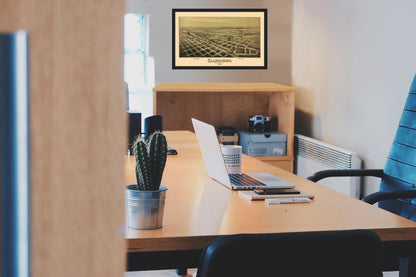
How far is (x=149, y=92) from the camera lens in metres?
4.96

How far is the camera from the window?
4918mm

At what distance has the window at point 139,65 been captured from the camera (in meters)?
4.92

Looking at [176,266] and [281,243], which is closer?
[281,243]

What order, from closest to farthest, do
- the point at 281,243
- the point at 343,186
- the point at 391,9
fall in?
1. the point at 281,243
2. the point at 391,9
3. the point at 343,186

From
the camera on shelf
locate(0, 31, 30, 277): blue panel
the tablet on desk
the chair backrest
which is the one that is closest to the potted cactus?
the tablet on desk

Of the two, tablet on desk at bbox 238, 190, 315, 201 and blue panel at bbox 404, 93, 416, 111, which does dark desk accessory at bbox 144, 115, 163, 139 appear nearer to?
tablet on desk at bbox 238, 190, 315, 201

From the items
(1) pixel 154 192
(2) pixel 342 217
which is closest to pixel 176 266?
(1) pixel 154 192

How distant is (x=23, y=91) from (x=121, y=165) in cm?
7

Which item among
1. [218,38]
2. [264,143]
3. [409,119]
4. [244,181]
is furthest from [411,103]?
[218,38]

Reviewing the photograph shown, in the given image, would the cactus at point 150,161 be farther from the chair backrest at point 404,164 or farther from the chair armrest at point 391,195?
the chair backrest at point 404,164

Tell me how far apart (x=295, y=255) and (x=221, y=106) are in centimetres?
358

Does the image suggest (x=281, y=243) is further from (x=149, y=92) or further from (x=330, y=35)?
(x=149, y=92)

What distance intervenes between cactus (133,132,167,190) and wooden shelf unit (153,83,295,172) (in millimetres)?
3042

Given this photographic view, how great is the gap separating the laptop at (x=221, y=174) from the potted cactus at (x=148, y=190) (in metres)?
0.44
